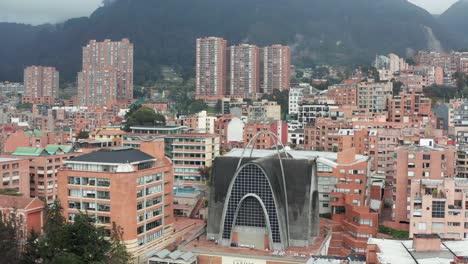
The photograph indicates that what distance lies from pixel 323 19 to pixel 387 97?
94.2 meters

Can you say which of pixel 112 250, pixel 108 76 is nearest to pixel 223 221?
pixel 112 250

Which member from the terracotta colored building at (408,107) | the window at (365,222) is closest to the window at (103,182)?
the window at (365,222)

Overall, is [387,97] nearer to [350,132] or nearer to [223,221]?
[350,132]

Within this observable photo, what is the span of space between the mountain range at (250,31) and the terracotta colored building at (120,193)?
101101 mm

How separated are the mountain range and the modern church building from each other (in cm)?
10279

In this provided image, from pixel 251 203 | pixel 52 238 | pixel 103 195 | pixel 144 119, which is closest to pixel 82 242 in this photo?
pixel 52 238

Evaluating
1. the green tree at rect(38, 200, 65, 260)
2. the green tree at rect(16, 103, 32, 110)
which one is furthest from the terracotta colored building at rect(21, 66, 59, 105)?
the green tree at rect(38, 200, 65, 260)

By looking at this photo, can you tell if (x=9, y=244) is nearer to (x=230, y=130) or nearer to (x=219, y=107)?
(x=230, y=130)

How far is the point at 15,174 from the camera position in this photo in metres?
46.8

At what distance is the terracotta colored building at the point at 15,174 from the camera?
46.0 metres

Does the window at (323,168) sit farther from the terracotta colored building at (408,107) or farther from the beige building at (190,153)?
the terracotta colored building at (408,107)

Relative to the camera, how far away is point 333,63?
140250mm

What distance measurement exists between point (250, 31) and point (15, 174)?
123 meters

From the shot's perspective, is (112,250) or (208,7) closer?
(112,250)
